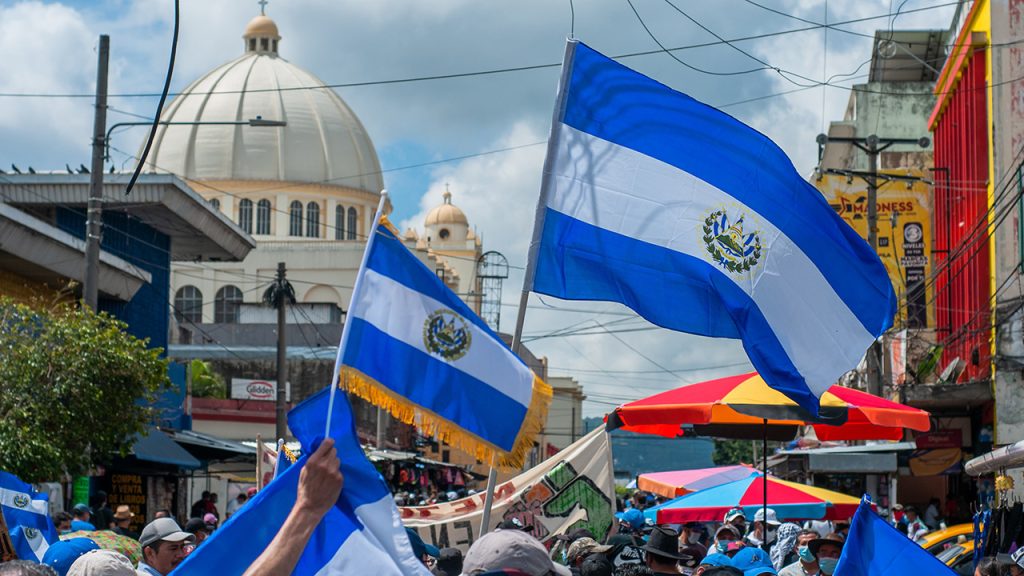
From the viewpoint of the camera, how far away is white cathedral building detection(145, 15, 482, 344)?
8231cm

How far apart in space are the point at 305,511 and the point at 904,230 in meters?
28.0

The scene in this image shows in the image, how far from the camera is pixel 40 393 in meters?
19.5

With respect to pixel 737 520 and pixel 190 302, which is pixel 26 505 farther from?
pixel 190 302

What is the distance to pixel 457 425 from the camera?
241 inches

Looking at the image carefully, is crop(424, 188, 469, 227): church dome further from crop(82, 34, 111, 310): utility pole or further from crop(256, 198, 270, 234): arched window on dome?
crop(82, 34, 111, 310): utility pole

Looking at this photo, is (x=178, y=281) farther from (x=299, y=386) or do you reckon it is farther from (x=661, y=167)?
(x=661, y=167)

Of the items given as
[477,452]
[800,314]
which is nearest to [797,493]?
[800,314]

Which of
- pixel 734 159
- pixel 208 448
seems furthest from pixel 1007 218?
pixel 734 159

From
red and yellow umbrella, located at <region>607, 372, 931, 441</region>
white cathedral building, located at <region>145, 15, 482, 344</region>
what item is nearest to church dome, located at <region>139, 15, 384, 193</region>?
white cathedral building, located at <region>145, 15, 482, 344</region>

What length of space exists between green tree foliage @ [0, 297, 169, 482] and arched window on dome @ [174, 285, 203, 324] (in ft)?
195

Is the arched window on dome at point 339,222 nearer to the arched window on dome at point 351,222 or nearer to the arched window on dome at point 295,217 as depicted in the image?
the arched window on dome at point 351,222

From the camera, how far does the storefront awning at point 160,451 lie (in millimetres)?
27188

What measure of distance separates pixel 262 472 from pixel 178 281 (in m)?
67.5

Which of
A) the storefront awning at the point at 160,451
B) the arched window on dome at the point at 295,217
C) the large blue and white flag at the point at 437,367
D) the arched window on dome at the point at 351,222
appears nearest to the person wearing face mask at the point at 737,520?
the large blue and white flag at the point at 437,367
